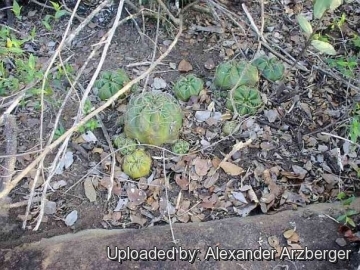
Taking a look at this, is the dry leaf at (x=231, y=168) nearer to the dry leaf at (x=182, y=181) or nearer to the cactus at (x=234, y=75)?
the dry leaf at (x=182, y=181)

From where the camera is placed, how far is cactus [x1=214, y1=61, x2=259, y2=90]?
2.88 metres

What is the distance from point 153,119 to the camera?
8.55 ft

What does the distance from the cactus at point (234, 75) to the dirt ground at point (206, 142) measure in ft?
0.28

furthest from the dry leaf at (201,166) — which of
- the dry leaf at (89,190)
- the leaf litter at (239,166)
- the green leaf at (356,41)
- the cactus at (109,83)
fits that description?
the green leaf at (356,41)

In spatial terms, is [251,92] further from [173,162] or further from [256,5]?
[256,5]

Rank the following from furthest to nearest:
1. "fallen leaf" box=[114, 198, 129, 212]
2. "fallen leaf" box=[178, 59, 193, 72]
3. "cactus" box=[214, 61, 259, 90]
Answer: "fallen leaf" box=[178, 59, 193, 72], "cactus" box=[214, 61, 259, 90], "fallen leaf" box=[114, 198, 129, 212]

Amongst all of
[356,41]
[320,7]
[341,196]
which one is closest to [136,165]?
[341,196]

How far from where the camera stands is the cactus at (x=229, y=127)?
2762mm

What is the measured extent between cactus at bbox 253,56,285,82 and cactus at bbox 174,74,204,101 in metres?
0.39

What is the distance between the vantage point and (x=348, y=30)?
→ 3.44 meters

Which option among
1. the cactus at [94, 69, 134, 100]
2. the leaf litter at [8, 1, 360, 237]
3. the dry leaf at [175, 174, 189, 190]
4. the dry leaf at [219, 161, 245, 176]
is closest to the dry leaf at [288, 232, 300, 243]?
the leaf litter at [8, 1, 360, 237]

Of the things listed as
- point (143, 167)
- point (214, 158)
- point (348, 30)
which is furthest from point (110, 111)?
point (348, 30)

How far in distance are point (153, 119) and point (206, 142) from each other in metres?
0.35

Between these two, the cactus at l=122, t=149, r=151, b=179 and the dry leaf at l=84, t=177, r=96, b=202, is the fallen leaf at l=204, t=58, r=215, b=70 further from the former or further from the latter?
the dry leaf at l=84, t=177, r=96, b=202
